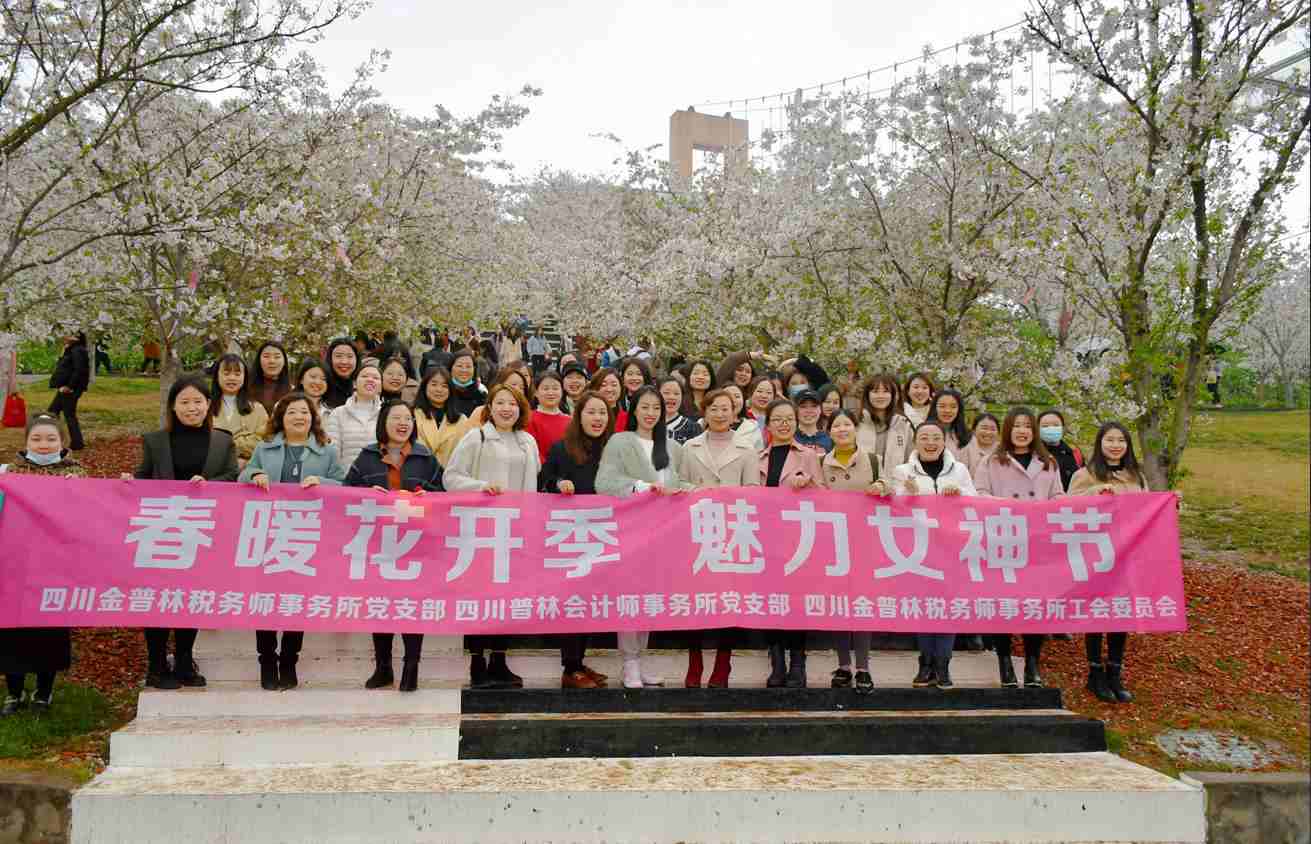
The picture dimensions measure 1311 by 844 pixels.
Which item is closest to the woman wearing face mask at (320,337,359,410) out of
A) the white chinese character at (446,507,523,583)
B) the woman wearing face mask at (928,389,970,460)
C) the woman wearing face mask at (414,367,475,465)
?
the woman wearing face mask at (414,367,475,465)

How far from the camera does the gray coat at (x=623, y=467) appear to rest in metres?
5.89

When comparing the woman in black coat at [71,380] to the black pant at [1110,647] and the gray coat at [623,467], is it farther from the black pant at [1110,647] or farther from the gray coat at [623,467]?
the black pant at [1110,647]

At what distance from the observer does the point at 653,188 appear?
22.8m

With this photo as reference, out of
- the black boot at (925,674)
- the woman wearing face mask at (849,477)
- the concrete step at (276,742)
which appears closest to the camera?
the concrete step at (276,742)

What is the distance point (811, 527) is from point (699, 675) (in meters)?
1.19

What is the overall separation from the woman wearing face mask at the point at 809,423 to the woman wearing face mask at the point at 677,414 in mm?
909

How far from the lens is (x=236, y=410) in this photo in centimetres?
651

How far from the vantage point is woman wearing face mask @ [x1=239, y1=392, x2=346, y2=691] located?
5.58 metres

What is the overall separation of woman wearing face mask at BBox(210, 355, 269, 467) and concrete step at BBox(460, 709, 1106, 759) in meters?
2.55

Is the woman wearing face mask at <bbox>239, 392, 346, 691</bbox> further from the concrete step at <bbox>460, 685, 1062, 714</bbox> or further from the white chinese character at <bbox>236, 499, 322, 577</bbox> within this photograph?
the concrete step at <bbox>460, 685, 1062, 714</bbox>

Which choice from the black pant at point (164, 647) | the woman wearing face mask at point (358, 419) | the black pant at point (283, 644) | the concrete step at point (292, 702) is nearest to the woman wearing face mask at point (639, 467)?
the concrete step at point (292, 702)

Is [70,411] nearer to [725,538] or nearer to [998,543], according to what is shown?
[725,538]

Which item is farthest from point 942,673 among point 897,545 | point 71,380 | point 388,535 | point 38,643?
point 71,380

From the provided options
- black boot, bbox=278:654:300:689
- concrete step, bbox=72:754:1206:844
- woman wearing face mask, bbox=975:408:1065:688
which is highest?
woman wearing face mask, bbox=975:408:1065:688
